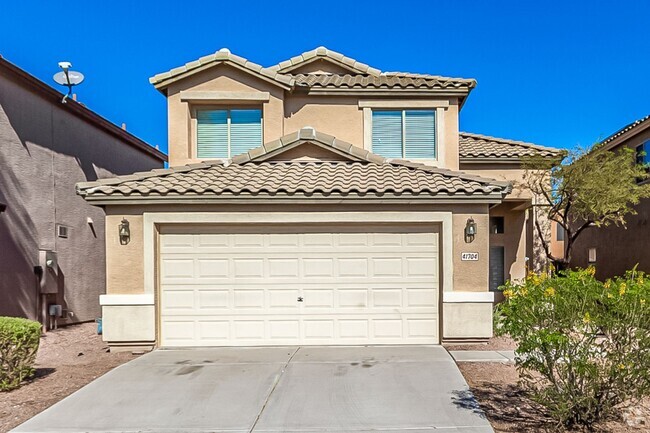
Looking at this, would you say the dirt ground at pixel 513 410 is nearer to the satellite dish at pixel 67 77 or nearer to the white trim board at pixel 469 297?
the white trim board at pixel 469 297

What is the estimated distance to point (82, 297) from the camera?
44.1 feet

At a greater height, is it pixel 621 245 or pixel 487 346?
pixel 621 245

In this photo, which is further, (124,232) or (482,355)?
(124,232)

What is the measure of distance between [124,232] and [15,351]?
285 cm

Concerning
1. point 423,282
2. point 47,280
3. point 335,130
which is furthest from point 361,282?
point 47,280

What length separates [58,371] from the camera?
7840mm

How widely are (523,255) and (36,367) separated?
13.1 metres

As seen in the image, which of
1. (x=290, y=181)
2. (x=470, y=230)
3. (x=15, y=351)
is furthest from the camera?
(x=290, y=181)

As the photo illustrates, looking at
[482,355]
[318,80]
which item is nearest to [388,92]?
[318,80]

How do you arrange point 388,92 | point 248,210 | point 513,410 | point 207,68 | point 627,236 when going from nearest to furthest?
point 513,410
point 248,210
point 207,68
point 388,92
point 627,236

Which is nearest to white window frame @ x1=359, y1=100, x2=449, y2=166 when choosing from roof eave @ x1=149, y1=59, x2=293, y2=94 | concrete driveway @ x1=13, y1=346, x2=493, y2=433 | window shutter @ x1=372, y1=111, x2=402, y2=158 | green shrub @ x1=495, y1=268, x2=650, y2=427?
window shutter @ x1=372, y1=111, x2=402, y2=158

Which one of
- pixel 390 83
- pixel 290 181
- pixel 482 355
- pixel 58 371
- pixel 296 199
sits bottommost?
pixel 58 371

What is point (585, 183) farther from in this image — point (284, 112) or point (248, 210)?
point (248, 210)

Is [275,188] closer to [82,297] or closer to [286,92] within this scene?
[286,92]
